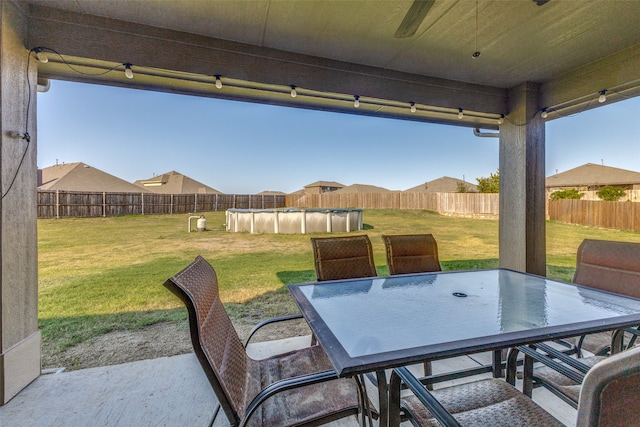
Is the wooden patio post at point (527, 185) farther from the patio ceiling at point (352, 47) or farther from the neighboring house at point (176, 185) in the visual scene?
the neighboring house at point (176, 185)

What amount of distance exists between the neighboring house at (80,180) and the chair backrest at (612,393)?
7.95 meters

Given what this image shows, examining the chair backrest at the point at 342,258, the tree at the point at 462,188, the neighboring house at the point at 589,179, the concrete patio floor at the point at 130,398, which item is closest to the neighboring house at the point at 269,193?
the tree at the point at 462,188

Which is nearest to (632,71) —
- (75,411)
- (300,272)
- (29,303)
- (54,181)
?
(300,272)

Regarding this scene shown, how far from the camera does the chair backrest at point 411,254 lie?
2410 mm

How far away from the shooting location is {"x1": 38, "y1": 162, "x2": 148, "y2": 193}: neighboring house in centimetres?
624

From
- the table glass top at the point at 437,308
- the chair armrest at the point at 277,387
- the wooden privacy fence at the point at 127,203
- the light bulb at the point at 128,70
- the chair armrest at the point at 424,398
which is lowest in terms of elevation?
the chair armrest at the point at 424,398

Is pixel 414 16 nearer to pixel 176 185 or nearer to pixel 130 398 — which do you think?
pixel 130 398

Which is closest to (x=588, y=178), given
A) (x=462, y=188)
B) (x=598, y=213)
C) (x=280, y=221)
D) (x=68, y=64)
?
(x=462, y=188)

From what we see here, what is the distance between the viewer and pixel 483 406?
1.15 m

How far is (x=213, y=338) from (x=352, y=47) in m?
2.48

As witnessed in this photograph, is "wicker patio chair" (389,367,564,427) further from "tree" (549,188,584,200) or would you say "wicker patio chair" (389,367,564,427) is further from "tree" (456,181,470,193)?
"tree" (456,181,470,193)

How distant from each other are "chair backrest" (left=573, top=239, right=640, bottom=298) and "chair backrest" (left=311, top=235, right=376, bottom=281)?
1.46m

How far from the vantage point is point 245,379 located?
1.30 metres

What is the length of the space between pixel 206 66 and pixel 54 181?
634 cm
